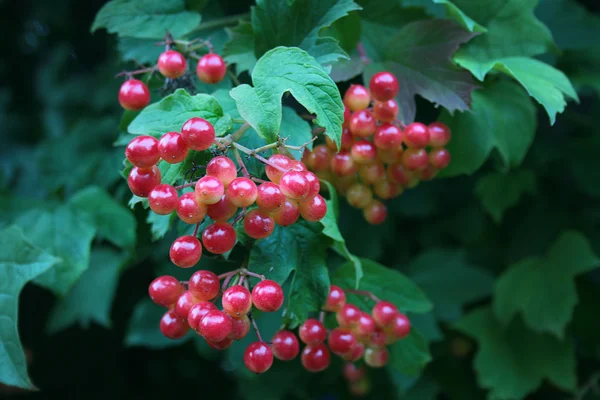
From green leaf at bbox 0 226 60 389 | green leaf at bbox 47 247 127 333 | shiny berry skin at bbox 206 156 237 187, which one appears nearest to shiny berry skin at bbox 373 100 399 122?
shiny berry skin at bbox 206 156 237 187

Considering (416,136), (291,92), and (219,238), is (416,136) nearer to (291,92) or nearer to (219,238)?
(291,92)

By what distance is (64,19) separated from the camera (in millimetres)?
1929

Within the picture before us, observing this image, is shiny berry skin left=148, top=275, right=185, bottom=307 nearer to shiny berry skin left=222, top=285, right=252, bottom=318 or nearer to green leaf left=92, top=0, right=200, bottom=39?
shiny berry skin left=222, top=285, right=252, bottom=318

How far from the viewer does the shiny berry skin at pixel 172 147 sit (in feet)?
2.21

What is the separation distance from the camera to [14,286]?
93 centimetres

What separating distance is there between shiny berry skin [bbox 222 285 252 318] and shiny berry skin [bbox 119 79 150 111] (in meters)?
0.40

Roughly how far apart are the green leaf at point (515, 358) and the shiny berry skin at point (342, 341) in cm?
66

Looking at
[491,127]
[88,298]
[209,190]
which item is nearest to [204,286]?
[209,190]

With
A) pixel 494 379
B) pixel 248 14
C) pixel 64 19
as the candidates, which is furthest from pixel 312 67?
pixel 64 19

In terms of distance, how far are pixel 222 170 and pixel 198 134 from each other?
0.18ft

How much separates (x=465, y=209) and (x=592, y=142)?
0.39 m

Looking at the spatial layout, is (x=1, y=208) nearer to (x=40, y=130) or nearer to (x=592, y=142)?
(x=40, y=130)

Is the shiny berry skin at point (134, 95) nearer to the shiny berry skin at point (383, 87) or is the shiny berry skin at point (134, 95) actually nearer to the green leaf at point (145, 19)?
the green leaf at point (145, 19)

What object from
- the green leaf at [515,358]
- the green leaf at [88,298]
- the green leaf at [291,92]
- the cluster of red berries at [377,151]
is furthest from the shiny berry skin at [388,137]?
the green leaf at [88,298]
